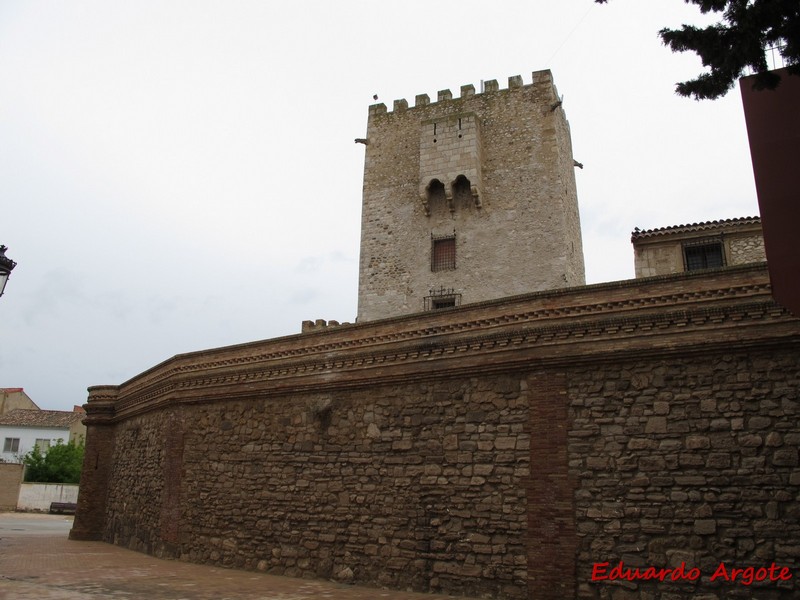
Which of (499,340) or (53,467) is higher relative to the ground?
(499,340)

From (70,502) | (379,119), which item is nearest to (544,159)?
(379,119)

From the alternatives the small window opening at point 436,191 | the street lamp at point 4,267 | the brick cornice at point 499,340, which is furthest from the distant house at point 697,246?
the street lamp at point 4,267

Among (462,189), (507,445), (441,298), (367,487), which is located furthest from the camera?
(462,189)

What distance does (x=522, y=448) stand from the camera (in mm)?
9250

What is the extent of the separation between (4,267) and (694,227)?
13.9m

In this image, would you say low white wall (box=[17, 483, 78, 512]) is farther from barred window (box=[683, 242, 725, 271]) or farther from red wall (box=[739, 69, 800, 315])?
red wall (box=[739, 69, 800, 315])

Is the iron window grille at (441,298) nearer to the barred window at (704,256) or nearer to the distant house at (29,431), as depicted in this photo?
the barred window at (704,256)

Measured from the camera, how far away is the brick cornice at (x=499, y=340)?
27.0 ft

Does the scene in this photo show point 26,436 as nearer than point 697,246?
No

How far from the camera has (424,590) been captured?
Answer: 9.56 m

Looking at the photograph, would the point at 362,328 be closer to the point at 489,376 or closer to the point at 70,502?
the point at 489,376

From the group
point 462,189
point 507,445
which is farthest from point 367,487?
point 462,189

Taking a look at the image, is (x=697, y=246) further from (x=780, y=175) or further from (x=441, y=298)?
(x=780, y=175)

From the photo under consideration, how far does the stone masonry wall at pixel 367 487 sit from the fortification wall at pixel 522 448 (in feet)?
0.10
